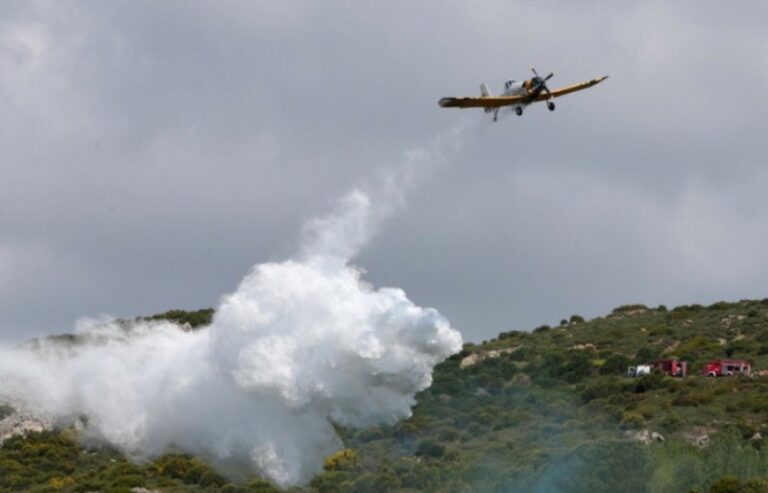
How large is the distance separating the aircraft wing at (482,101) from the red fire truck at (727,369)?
136 ft

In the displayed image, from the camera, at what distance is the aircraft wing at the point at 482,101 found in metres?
81.6

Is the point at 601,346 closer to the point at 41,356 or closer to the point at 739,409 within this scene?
the point at 739,409

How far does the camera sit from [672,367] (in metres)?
119

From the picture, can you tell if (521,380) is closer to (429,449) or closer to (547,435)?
(547,435)

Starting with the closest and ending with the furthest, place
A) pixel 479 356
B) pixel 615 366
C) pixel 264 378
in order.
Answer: pixel 264 378 < pixel 615 366 < pixel 479 356

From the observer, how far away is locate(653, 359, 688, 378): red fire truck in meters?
119

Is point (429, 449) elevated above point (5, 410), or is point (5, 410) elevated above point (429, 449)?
point (5, 410)

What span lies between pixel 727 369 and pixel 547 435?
19.6m

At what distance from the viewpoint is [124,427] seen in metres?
88.7

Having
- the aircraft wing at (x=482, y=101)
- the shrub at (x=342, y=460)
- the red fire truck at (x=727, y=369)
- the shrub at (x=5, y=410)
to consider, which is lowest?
the shrub at (x=342, y=460)

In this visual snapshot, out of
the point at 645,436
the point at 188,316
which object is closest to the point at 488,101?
the point at 645,436

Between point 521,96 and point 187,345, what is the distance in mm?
20709

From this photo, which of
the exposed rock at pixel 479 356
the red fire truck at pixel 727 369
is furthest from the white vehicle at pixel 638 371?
the exposed rock at pixel 479 356

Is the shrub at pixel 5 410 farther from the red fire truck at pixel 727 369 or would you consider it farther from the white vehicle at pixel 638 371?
the red fire truck at pixel 727 369
